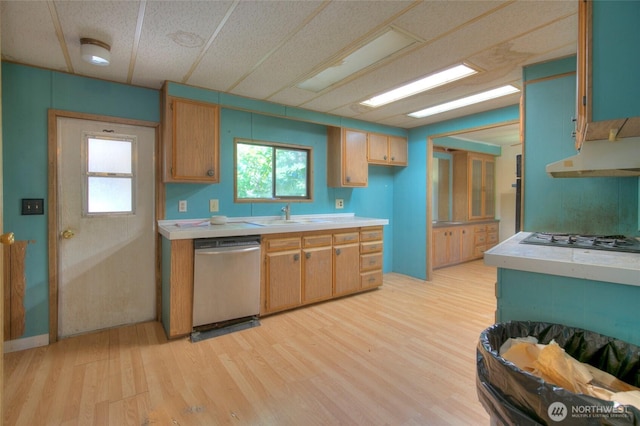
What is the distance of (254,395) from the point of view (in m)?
1.80

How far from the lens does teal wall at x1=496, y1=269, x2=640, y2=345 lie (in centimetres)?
115

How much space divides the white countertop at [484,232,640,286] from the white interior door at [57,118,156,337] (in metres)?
2.92

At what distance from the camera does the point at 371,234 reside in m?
3.76

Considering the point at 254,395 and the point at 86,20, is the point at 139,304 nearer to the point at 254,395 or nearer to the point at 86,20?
the point at 254,395

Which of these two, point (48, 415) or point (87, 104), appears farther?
point (87, 104)

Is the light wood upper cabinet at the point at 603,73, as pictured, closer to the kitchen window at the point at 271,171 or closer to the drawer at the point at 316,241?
the drawer at the point at 316,241

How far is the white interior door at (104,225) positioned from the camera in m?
2.53

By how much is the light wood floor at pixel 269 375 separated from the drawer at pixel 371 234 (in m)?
0.99

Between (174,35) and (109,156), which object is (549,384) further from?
(109,156)

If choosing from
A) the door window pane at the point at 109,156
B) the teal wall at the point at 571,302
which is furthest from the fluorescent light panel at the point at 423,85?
the door window pane at the point at 109,156

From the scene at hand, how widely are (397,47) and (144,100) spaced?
91.8 inches

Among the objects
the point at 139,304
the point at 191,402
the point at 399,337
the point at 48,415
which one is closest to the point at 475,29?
the point at 399,337

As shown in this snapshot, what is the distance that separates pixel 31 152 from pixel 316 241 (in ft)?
8.39

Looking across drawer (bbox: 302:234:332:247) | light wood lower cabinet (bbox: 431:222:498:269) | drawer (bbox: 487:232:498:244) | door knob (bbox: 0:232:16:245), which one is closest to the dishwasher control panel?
drawer (bbox: 302:234:332:247)
